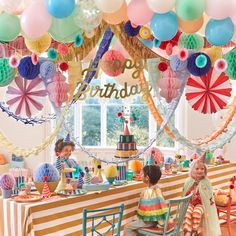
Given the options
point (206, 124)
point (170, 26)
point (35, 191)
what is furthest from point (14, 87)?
point (206, 124)

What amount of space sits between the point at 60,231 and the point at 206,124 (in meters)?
3.82

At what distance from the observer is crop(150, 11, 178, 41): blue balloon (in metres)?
2.71

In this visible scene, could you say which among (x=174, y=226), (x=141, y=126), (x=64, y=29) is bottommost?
(x=174, y=226)

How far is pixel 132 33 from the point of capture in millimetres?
3568

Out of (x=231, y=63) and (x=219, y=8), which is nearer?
(x=219, y=8)

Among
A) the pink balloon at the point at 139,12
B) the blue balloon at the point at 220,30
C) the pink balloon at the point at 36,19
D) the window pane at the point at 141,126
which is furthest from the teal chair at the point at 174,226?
the window pane at the point at 141,126

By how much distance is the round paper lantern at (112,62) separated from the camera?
12.3ft

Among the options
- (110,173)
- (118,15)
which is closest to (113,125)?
(110,173)

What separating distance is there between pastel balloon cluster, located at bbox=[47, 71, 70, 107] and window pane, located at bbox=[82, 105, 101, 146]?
4314 mm

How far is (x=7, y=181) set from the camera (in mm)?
3322

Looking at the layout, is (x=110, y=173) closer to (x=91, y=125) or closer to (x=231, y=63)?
(x=231, y=63)

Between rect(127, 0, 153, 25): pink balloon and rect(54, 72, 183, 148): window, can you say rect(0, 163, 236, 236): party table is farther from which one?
rect(54, 72, 183, 148): window

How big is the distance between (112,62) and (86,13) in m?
1.04

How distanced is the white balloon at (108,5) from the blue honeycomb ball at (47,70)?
91 centimetres
